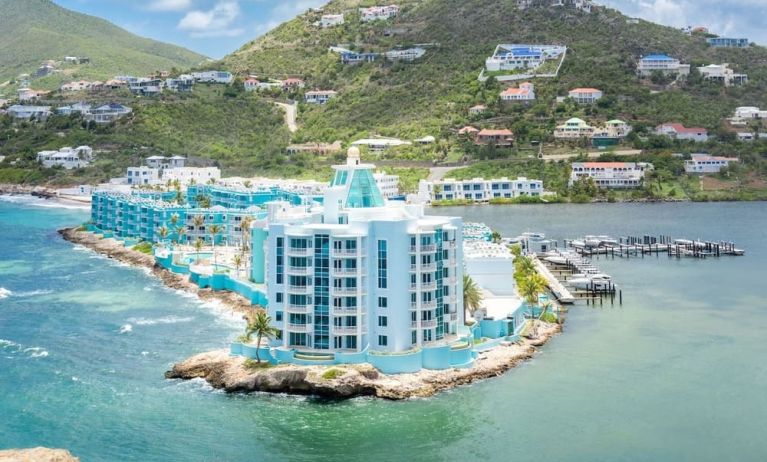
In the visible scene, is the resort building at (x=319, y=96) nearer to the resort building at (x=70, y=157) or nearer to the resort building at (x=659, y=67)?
the resort building at (x=70, y=157)

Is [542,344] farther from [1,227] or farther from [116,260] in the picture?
[1,227]

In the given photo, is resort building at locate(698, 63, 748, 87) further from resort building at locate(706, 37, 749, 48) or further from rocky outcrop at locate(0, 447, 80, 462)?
rocky outcrop at locate(0, 447, 80, 462)

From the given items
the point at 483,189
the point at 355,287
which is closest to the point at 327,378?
the point at 355,287

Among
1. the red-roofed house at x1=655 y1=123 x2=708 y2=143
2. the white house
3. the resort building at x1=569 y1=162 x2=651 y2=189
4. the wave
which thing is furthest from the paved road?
the wave

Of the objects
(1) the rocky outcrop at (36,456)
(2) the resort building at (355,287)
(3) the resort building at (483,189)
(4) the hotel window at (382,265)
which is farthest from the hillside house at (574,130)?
(1) the rocky outcrop at (36,456)

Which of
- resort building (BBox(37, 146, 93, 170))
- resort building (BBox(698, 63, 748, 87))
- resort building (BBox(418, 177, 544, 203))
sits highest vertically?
resort building (BBox(698, 63, 748, 87))
